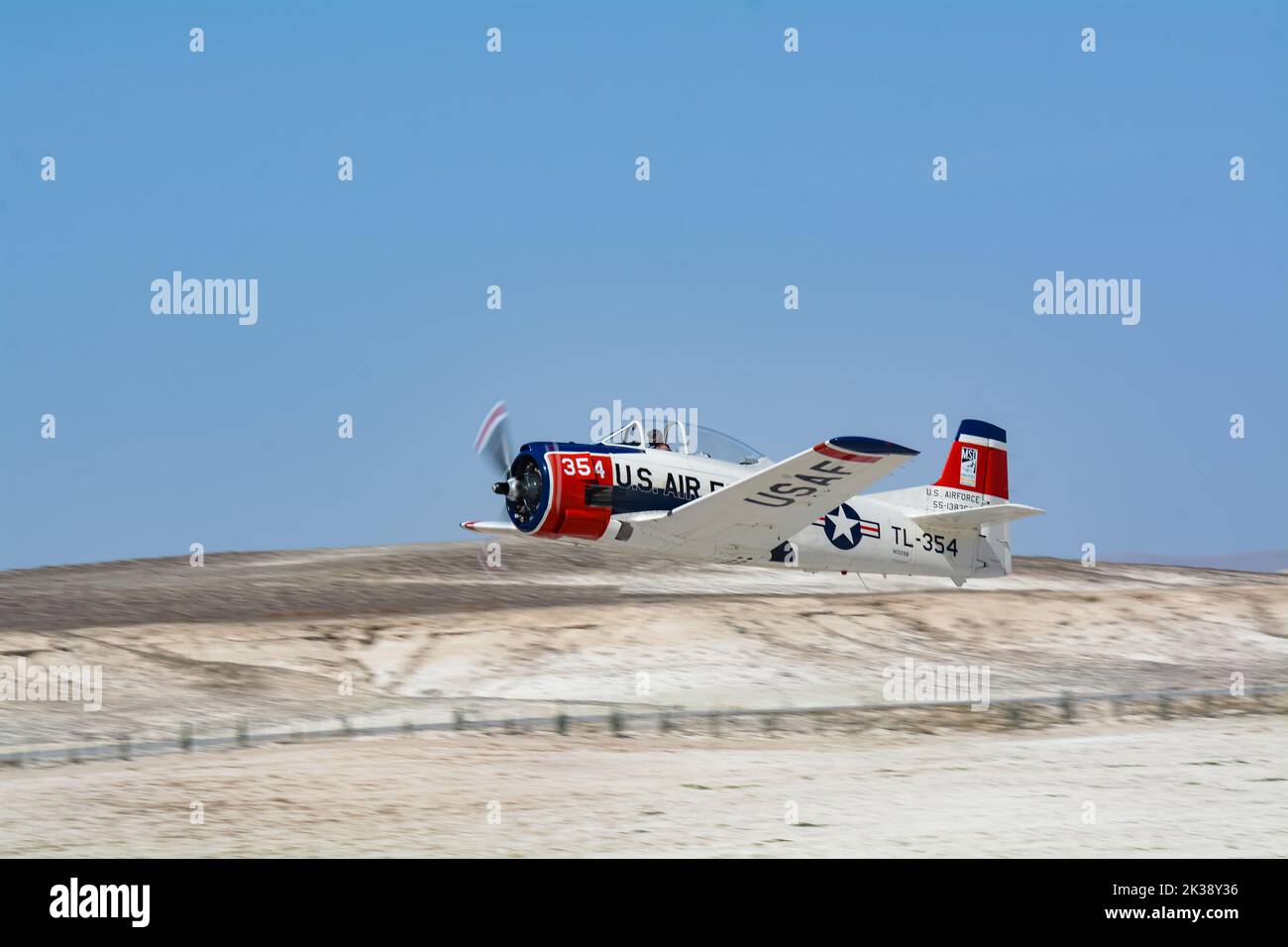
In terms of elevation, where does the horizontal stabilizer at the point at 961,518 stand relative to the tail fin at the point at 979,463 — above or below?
below

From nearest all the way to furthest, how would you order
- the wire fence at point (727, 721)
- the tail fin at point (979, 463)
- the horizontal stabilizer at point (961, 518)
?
1. the wire fence at point (727, 721)
2. the horizontal stabilizer at point (961, 518)
3. the tail fin at point (979, 463)

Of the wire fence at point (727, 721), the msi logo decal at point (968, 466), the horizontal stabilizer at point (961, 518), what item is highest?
the msi logo decal at point (968, 466)

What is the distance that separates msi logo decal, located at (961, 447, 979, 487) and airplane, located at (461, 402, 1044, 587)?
364 centimetres

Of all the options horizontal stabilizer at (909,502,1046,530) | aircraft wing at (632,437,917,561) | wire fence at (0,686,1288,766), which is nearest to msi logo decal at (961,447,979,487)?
horizontal stabilizer at (909,502,1046,530)

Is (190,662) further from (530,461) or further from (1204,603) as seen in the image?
(1204,603)

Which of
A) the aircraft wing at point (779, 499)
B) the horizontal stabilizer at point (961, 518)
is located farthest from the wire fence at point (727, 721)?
the horizontal stabilizer at point (961, 518)

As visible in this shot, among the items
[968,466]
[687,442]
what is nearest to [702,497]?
[687,442]

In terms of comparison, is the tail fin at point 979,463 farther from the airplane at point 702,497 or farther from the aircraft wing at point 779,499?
the aircraft wing at point 779,499

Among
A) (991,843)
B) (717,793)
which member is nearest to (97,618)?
(717,793)

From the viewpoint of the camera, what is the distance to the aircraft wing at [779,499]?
81.9 ft

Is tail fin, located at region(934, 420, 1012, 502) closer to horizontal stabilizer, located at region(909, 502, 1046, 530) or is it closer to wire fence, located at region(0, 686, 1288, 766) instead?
horizontal stabilizer, located at region(909, 502, 1046, 530)

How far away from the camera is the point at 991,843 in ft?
38.9
